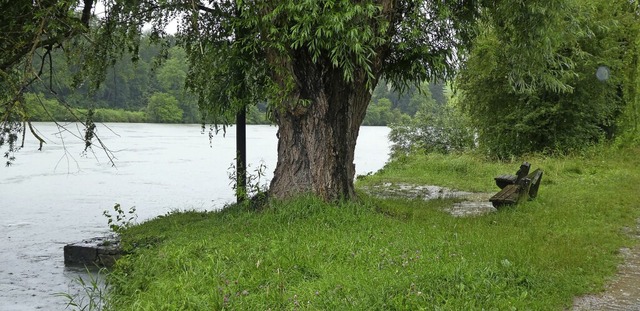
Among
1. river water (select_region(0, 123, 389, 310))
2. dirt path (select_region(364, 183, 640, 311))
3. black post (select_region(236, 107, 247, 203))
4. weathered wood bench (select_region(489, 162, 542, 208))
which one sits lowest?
river water (select_region(0, 123, 389, 310))

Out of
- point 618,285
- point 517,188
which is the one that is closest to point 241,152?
point 517,188

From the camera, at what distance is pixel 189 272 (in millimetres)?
6707

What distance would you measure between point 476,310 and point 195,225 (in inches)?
214

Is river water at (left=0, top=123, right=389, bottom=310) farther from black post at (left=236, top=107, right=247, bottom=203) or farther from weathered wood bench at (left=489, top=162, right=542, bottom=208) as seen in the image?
weathered wood bench at (left=489, top=162, right=542, bottom=208)

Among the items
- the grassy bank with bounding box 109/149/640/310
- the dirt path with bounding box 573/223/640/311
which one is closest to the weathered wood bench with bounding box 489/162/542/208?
the grassy bank with bounding box 109/149/640/310

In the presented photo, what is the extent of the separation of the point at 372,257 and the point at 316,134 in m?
3.05

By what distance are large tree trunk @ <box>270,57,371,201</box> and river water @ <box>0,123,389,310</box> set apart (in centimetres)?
241

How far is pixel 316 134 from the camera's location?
9.31 m

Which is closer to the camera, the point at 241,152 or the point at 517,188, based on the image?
the point at 241,152

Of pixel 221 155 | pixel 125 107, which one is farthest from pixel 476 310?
pixel 125 107

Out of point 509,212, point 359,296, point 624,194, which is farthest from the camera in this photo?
point 624,194

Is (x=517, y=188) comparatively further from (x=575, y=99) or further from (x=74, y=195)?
(x=74, y=195)

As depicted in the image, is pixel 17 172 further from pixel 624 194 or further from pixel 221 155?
pixel 624 194

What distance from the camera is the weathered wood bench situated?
1050cm
